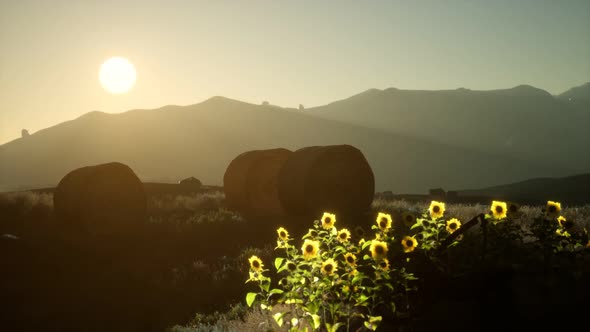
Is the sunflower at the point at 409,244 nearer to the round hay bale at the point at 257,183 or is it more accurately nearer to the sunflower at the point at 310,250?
the sunflower at the point at 310,250

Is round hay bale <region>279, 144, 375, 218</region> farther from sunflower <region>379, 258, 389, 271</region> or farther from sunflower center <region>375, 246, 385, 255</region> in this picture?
sunflower center <region>375, 246, 385, 255</region>

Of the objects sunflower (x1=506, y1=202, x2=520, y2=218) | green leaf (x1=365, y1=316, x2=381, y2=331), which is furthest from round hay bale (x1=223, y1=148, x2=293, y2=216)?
green leaf (x1=365, y1=316, x2=381, y2=331)

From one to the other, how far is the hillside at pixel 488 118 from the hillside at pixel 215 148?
13.2 meters

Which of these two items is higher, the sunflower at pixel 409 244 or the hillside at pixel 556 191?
the sunflower at pixel 409 244

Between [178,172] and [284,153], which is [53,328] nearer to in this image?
[284,153]

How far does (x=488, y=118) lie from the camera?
12662 cm

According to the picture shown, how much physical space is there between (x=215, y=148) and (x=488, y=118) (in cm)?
8390

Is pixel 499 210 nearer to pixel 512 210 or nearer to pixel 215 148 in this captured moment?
pixel 512 210

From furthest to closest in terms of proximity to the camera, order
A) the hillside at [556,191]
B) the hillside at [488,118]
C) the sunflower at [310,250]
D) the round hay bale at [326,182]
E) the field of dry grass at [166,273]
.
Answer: the hillside at [488,118] → the hillside at [556,191] → the round hay bale at [326,182] → the field of dry grass at [166,273] → the sunflower at [310,250]

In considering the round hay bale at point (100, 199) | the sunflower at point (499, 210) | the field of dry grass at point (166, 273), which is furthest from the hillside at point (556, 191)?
the sunflower at point (499, 210)

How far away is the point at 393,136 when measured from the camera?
108m

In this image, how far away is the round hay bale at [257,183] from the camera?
15.7 m

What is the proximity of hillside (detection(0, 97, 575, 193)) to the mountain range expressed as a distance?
0.25 meters

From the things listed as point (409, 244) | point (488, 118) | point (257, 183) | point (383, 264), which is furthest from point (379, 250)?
point (488, 118)
